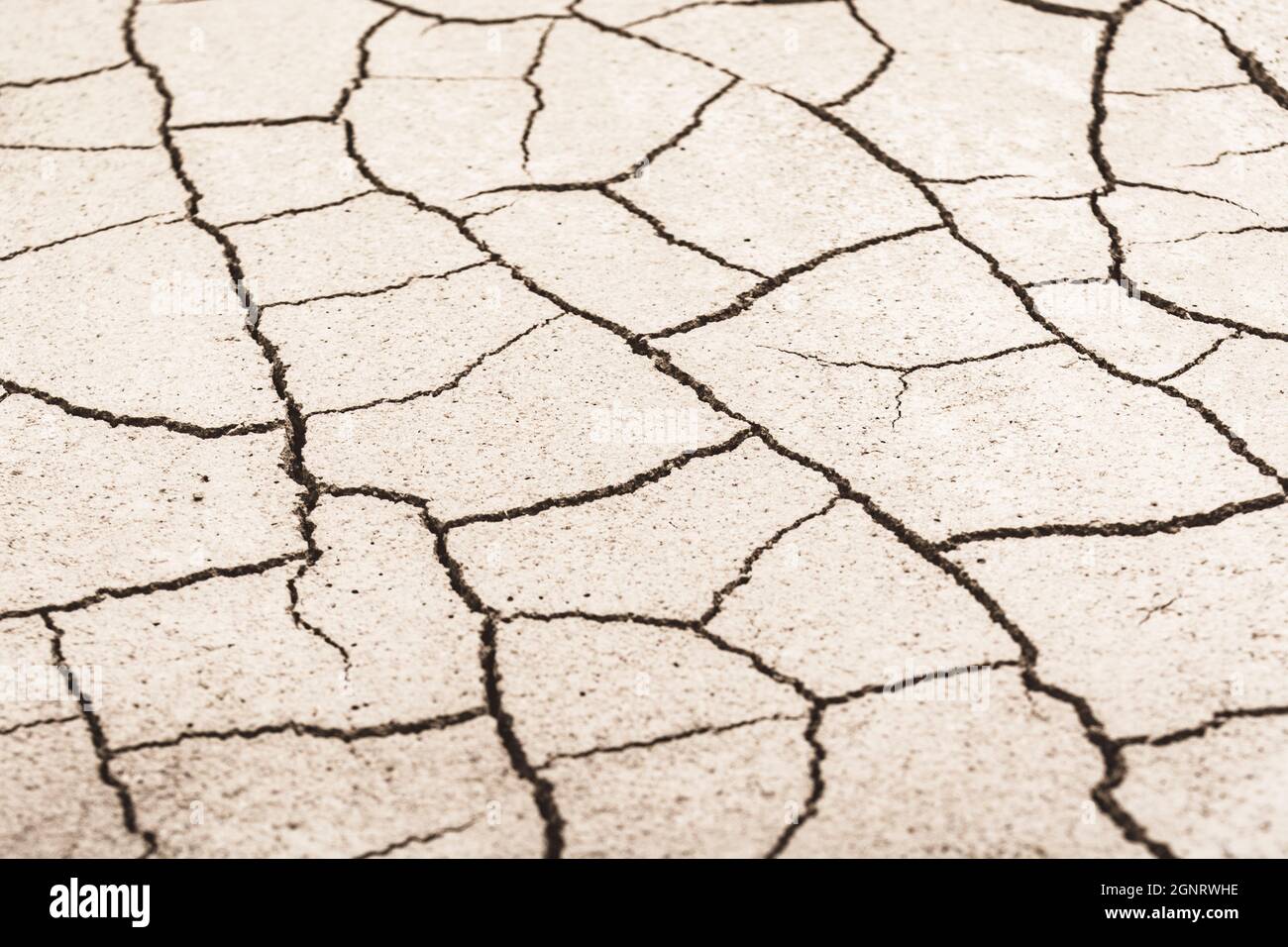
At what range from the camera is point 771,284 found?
2.51 metres

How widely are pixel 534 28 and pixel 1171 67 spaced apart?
1490 millimetres

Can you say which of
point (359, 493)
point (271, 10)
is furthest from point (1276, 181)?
point (271, 10)

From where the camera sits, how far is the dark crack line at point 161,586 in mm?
1990

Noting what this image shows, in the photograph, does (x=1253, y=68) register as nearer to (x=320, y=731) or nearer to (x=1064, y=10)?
(x=1064, y=10)

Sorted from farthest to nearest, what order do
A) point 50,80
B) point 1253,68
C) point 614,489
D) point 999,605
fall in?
point 50,80 → point 1253,68 → point 614,489 → point 999,605

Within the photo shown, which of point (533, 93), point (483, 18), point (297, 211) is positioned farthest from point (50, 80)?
point (533, 93)

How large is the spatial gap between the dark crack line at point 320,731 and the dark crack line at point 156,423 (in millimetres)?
622

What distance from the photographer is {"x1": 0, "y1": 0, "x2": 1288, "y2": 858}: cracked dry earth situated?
1.75 m

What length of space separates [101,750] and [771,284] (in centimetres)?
141

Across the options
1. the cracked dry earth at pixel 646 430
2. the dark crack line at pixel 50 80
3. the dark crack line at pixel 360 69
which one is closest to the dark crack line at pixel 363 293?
the cracked dry earth at pixel 646 430

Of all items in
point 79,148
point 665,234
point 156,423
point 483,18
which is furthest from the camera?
point 483,18

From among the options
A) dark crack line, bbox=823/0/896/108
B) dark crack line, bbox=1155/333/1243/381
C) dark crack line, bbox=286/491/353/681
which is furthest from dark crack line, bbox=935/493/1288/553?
dark crack line, bbox=823/0/896/108

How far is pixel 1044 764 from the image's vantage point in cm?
173
